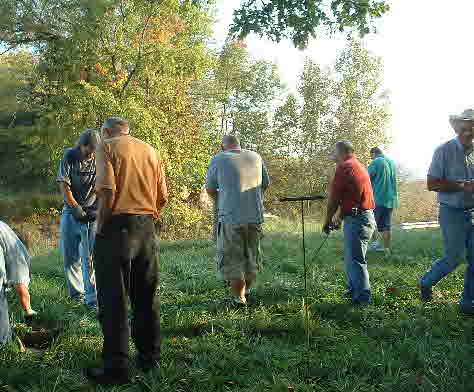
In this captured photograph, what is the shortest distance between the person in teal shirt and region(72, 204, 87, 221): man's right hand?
594cm

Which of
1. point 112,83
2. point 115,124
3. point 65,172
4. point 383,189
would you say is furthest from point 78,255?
point 112,83

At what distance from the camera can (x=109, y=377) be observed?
3.64 metres

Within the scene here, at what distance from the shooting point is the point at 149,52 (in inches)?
749

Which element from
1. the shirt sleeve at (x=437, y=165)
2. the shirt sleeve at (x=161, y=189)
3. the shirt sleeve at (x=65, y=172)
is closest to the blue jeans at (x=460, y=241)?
the shirt sleeve at (x=437, y=165)

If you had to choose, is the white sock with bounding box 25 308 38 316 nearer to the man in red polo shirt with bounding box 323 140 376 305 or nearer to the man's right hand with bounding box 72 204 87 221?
the man's right hand with bounding box 72 204 87 221

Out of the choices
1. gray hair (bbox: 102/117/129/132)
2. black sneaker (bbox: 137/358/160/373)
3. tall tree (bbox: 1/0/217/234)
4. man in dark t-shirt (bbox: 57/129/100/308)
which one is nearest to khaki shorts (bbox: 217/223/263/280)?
man in dark t-shirt (bbox: 57/129/100/308)

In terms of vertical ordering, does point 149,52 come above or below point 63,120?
above

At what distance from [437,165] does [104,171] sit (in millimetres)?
3544

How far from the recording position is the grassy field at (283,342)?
3611 mm

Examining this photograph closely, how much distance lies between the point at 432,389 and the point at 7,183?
2611 centimetres

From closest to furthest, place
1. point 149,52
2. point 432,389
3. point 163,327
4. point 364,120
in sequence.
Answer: point 432,389
point 163,327
point 149,52
point 364,120

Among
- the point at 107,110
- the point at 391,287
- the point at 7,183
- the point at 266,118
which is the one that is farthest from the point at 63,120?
the point at 266,118

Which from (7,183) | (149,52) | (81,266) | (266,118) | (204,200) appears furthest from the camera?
(266,118)

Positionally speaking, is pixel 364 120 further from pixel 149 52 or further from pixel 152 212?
pixel 152 212
